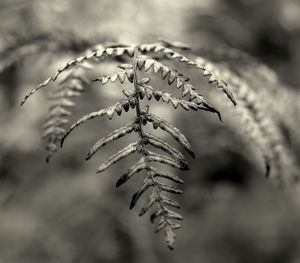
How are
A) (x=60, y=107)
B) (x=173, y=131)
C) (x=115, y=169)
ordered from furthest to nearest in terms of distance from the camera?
(x=115, y=169) → (x=60, y=107) → (x=173, y=131)

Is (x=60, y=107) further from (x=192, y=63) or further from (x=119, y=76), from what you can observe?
(x=192, y=63)

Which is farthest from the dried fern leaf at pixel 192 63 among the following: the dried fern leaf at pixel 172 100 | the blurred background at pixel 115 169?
the blurred background at pixel 115 169

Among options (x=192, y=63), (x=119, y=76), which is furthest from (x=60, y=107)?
(x=192, y=63)

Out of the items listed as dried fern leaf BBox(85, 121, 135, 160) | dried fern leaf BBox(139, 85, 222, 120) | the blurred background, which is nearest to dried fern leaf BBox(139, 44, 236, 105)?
dried fern leaf BBox(139, 85, 222, 120)

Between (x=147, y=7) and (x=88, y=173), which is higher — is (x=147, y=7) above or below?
above

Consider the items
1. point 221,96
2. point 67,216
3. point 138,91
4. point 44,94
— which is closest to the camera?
point 138,91

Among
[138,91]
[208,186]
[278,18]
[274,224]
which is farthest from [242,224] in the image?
[138,91]

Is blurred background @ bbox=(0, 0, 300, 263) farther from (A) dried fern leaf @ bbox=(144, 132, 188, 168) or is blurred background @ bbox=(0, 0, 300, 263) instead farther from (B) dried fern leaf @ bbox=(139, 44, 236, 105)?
(A) dried fern leaf @ bbox=(144, 132, 188, 168)

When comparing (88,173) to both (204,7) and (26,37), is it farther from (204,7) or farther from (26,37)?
(204,7)
